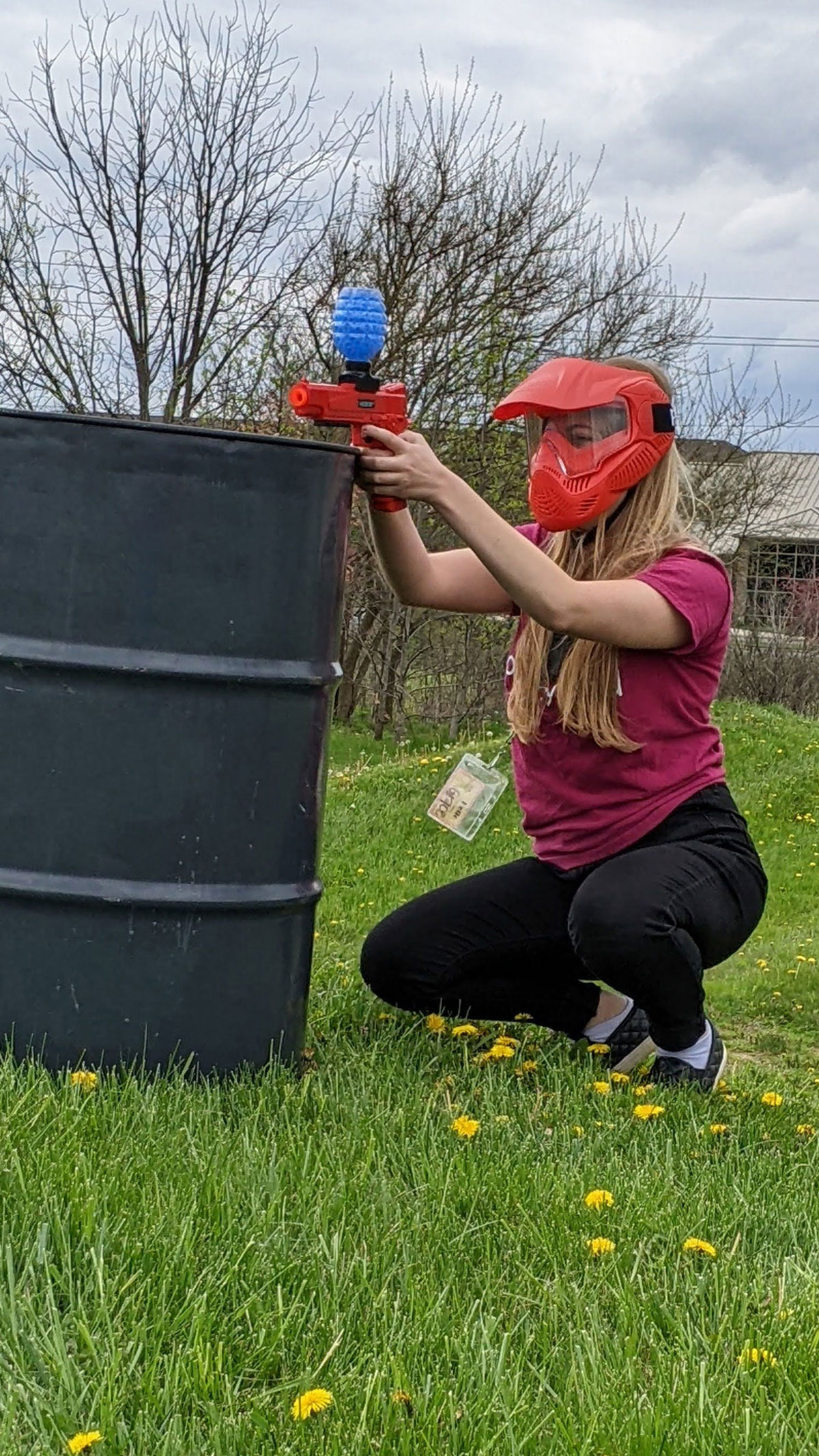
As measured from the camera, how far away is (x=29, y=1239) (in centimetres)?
186

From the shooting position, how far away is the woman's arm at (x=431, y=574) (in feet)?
10.6

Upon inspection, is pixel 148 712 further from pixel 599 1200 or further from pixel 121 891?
pixel 599 1200

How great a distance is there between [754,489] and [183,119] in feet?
29.2

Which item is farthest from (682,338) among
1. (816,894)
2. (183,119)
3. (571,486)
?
(571,486)

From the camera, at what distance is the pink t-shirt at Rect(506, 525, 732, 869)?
3.11 meters

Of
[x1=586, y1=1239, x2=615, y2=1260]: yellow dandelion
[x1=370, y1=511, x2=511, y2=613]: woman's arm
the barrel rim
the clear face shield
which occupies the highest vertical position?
the clear face shield

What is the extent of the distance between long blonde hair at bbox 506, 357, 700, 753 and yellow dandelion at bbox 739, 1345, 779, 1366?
1.57 meters

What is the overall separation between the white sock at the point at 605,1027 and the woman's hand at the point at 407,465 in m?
1.43

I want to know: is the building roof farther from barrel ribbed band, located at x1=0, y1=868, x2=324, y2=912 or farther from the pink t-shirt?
barrel ribbed band, located at x1=0, y1=868, x2=324, y2=912

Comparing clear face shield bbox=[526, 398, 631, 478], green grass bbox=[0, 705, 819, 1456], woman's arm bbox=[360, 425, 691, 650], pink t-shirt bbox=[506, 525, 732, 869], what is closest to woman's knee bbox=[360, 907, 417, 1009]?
green grass bbox=[0, 705, 819, 1456]

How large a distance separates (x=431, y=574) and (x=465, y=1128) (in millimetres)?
1367

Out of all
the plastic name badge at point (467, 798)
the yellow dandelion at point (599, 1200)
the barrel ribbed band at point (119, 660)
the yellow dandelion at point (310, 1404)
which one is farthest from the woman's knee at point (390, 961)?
the plastic name badge at point (467, 798)

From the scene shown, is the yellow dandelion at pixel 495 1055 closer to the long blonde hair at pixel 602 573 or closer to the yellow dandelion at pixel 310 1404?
the long blonde hair at pixel 602 573

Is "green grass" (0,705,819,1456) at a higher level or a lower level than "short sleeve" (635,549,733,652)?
lower
